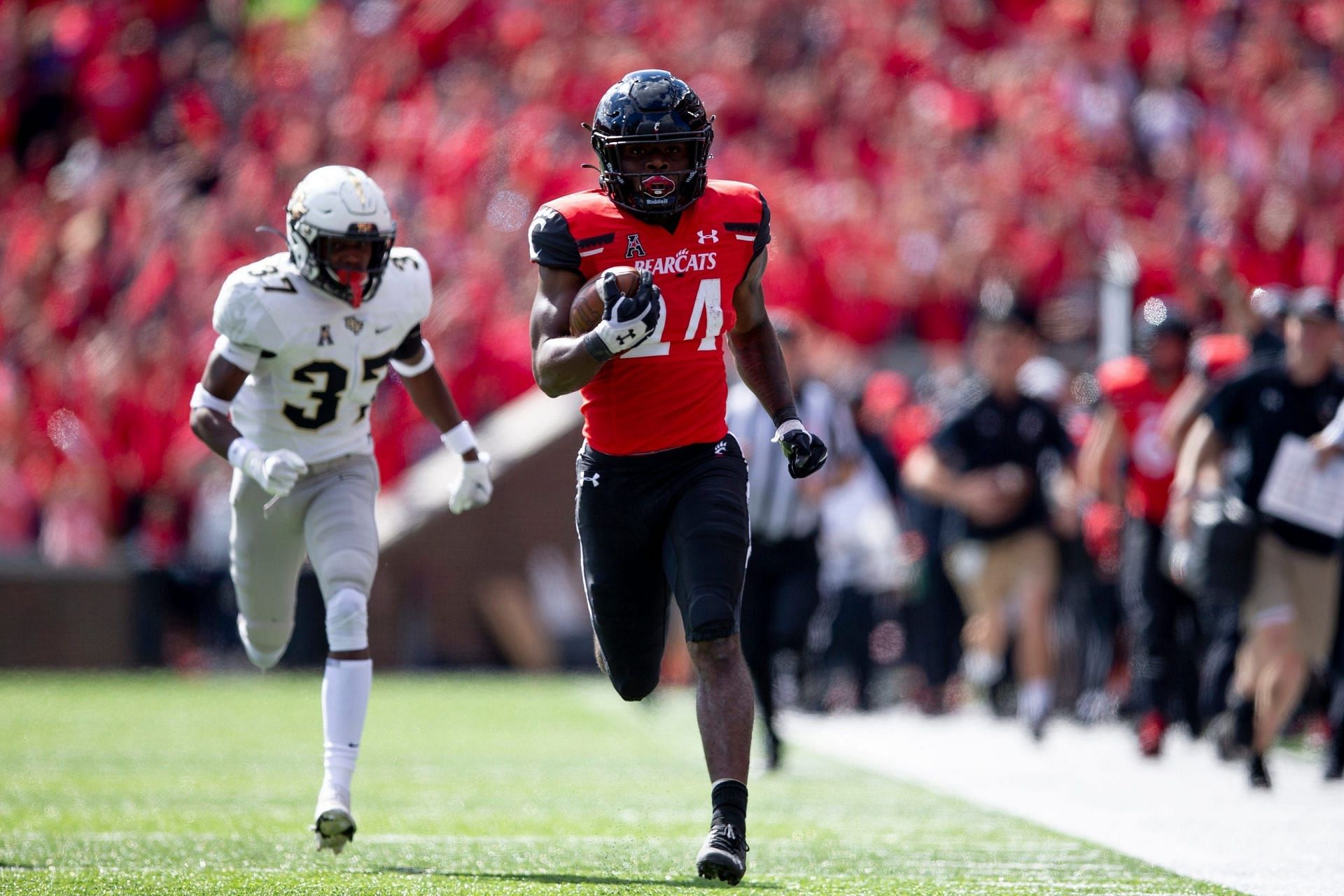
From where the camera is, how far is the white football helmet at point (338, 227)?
5.58 meters

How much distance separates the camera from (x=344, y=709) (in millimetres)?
5469

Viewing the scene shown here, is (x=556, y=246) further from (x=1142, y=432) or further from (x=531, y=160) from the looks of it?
(x=531, y=160)

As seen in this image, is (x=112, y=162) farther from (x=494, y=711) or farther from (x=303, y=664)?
(x=494, y=711)

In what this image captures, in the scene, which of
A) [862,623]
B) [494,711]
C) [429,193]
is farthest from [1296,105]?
[494,711]

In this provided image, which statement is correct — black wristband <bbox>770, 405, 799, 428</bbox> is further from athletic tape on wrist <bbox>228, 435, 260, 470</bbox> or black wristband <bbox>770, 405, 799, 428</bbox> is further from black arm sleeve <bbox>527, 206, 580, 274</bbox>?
athletic tape on wrist <bbox>228, 435, 260, 470</bbox>

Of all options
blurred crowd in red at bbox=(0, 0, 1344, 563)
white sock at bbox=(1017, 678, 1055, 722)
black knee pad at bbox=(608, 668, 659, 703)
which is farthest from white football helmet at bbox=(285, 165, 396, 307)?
blurred crowd in red at bbox=(0, 0, 1344, 563)

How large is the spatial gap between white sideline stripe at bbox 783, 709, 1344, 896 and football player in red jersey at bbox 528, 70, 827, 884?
57.1 inches

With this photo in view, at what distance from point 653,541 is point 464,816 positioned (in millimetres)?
1930

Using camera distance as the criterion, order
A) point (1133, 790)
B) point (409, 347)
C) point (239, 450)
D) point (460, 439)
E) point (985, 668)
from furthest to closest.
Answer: point (985, 668), point (1133, 790), point (460, 439), point (409, 347), point (239, 450)

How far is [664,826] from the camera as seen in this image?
6195 mm

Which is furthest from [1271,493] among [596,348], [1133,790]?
[596,348]

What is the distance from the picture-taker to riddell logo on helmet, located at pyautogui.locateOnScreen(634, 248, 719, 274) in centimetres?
489

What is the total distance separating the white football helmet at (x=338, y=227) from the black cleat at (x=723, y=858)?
6.76 feet

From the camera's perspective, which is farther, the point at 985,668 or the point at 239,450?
the point at 985,668
